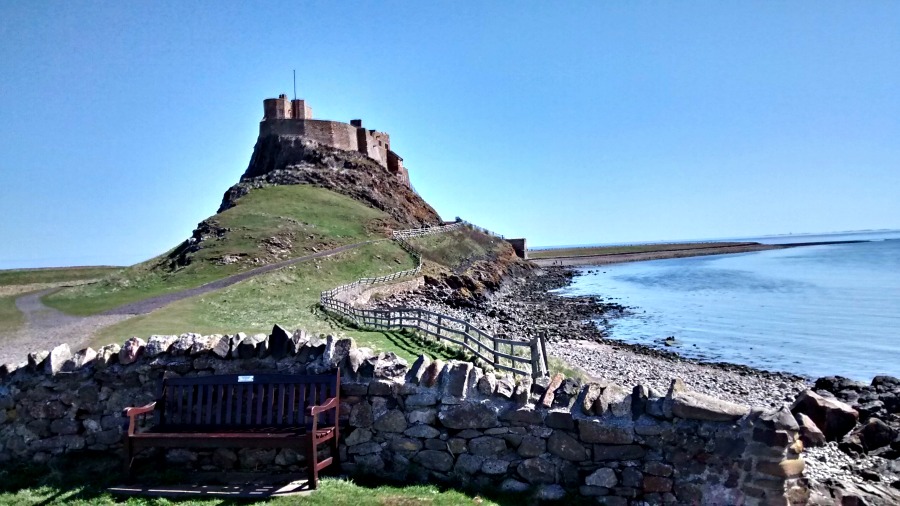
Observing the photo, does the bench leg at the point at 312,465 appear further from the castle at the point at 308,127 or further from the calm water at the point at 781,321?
the castle at the point at 308,127

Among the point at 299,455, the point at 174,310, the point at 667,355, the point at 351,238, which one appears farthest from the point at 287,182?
the point at 299,455

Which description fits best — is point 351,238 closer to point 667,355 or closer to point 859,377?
point 667,355

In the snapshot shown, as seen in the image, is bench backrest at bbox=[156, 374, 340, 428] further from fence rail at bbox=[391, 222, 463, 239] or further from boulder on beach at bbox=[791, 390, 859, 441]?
fence rail at bbox=[391, 222, 463, 239]

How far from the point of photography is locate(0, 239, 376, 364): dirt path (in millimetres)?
18625

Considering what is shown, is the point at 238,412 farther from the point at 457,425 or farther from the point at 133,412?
the point at 457,425

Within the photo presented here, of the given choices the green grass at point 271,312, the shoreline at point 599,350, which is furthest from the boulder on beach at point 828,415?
the green grass at point 271,312

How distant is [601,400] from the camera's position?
5.56 m

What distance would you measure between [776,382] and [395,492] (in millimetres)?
19264

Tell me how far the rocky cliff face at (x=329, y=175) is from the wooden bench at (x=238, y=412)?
62225mm

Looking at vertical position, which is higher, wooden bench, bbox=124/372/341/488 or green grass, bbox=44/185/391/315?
green grass, bbox=44/185/391/315

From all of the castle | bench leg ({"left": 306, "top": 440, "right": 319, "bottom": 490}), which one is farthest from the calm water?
the castle

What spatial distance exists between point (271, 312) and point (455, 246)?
137 feet

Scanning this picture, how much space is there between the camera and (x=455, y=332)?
16953mm

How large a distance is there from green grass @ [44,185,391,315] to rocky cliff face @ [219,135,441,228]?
3274 mm
